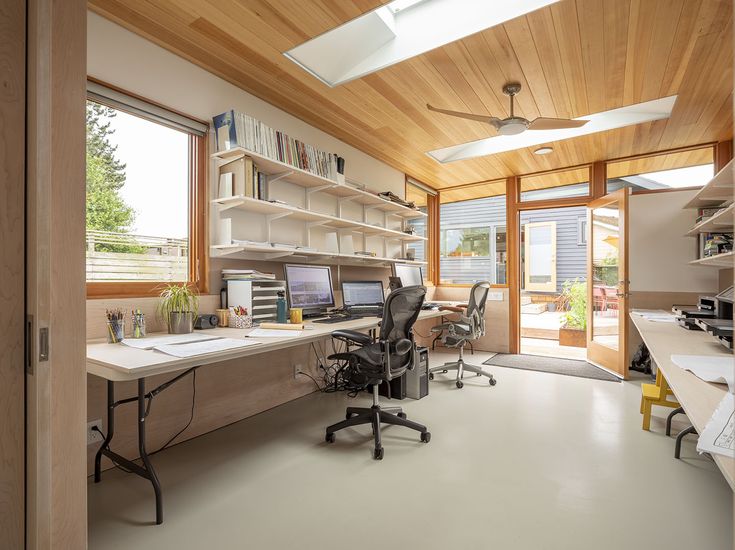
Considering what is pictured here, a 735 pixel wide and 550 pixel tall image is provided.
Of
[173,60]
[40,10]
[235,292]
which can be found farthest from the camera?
[235,292]

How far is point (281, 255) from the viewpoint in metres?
3.06

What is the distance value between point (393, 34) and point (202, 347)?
93.3 inches

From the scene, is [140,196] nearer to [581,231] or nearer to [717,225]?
[717,225]

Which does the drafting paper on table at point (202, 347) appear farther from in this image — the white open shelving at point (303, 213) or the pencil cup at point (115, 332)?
the white open shelving at point (303, 213)

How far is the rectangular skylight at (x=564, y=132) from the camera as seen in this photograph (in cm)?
339

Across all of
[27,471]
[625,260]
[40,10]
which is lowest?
[27,471]

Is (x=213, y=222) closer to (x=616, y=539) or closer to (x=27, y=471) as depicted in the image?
(x=27, y=471)

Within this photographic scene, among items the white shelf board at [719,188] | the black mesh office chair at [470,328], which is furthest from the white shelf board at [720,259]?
the black mesh office chair at [470,328]

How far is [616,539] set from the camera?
1.57 meters

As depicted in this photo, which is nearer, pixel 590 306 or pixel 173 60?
pixel 173 60

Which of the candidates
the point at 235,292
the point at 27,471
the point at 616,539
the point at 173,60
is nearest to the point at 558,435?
the point at 616,539

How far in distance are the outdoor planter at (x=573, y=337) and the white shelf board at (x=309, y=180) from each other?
3.27 m

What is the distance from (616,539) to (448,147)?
12.4ft

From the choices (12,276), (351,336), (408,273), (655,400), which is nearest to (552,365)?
(655,400)
